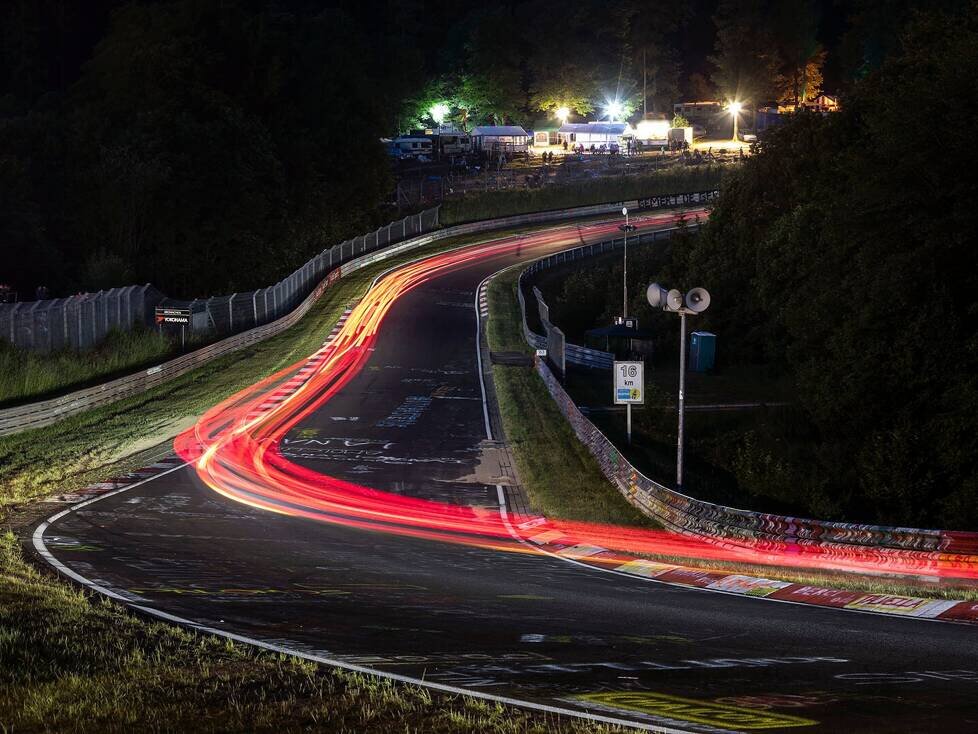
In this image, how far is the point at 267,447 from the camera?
36.0 m

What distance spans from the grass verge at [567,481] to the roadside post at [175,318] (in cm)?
1430

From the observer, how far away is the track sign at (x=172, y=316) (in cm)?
5305

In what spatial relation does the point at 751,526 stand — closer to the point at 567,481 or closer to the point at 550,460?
the point at 567,481

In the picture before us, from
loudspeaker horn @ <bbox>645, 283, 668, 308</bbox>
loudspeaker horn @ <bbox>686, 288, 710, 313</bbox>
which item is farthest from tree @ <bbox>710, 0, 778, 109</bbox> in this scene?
loudspeaker horn @ <bbox>686, 288, 710, 313</bbox>

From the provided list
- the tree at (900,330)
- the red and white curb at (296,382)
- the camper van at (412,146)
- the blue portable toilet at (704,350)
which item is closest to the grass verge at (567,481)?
the red and white curb at (296,382)

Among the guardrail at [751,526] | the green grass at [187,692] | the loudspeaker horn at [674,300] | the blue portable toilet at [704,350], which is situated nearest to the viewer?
the green grass at [187,692]

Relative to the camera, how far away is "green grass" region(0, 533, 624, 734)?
44.4ft

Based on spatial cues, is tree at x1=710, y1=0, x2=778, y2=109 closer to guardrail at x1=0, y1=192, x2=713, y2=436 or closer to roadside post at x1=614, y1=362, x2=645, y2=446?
guardrail at x1=0, y1=192, x2=713, y2=436

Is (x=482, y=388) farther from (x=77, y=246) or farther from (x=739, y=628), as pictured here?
(x=77, y=246)

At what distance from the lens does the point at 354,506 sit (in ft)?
96.2

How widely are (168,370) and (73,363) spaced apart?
12.3ft

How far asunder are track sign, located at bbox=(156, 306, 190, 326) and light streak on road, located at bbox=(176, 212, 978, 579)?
646 centimetres

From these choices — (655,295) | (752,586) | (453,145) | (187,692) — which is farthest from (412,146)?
(187,692)

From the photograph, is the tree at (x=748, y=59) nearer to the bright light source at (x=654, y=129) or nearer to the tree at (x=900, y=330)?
the bright light source at (x=654, y=129)
